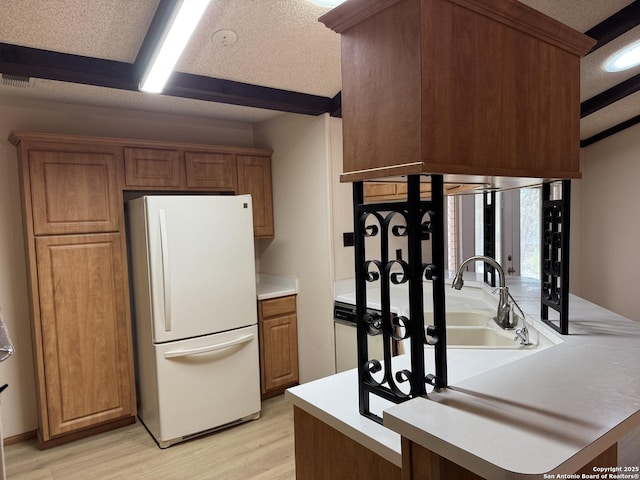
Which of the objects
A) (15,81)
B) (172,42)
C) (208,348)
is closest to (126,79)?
(172,42)

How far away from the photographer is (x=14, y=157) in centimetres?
281

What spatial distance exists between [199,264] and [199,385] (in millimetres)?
804

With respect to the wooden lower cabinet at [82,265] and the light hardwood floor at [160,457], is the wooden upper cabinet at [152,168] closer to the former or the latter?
the wooden lower cabinet at [82,265]

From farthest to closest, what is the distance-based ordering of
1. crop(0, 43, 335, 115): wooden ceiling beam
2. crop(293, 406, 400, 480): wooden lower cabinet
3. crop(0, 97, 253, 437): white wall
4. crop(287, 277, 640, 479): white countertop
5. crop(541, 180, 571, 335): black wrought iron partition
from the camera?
crop(0, 97, 253, 437): white wall < crop(0, 43, 335, 115): wooden ceiling beam < crop(541, 180, 571, 335): black wrought iron partition < crop(293, 406, 400, 480): wooden lower cabinet < crop(287, 277, 640, 479): white countertop

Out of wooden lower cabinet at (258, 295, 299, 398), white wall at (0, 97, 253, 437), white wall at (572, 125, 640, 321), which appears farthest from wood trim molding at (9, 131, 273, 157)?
white wall at (572, 125, 640, 321)

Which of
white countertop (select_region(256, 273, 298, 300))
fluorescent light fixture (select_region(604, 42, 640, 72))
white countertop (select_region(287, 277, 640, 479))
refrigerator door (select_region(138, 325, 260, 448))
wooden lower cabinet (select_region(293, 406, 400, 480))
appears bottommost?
refrigerator door (select_region(138, 325, 260, 448))

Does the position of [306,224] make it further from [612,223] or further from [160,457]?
[612,223]

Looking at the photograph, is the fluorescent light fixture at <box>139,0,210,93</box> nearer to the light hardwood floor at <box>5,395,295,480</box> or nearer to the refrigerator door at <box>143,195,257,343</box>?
the refrigerator door at <box>143,195,257,343</box>

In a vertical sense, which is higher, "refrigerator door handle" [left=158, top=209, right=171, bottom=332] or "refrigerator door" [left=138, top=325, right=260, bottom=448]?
"refrigerator door handle" [left=158, top=209, right=171, bottom=332]

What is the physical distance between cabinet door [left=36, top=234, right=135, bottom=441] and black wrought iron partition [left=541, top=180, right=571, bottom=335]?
2.52m

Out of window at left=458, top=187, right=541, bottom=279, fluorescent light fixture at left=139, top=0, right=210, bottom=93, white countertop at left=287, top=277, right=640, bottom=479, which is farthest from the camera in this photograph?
window at left=458, top=187, right=541, bottom=279

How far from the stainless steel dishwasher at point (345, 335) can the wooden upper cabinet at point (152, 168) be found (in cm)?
146

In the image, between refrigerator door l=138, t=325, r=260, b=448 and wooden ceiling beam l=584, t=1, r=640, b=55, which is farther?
refrigerator door l=138, t=325, r=260, b=448

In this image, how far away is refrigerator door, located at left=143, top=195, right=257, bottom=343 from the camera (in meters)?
2.68
